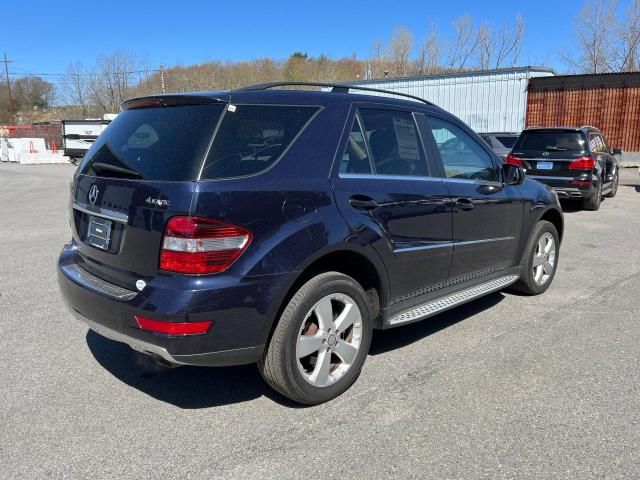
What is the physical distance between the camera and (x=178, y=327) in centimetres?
268

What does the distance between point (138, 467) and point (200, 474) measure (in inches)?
12.5

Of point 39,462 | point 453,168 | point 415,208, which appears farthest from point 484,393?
point 39,462

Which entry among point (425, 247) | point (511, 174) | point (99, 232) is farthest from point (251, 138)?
point (511, 174)

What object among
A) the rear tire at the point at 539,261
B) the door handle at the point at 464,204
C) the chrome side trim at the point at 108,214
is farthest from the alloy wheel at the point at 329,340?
the rear tire at the point at 539,261

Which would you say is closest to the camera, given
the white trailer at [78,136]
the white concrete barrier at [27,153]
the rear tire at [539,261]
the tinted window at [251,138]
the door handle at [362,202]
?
the tinted window at [251,138]

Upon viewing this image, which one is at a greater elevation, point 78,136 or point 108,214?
point 78,136

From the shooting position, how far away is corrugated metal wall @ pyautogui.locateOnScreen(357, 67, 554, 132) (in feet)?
83.3

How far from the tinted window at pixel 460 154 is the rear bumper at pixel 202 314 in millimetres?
1910

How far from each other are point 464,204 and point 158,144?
7.55 ft

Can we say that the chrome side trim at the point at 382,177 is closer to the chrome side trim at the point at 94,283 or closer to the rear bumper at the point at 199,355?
the rear bumper at the point at 199,355

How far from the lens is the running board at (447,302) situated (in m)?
A: 3.68

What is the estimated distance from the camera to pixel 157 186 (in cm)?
277

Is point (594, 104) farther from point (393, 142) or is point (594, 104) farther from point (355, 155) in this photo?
point (355, 155)

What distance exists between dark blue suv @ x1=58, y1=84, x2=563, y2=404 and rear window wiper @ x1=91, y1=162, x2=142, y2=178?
22 mm
